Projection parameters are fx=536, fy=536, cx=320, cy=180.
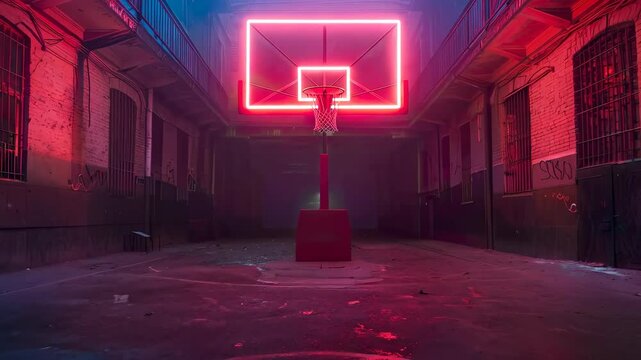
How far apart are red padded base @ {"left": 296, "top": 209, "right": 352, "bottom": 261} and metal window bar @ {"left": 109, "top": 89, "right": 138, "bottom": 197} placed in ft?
16.9

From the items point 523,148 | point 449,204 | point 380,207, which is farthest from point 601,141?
point 380,207

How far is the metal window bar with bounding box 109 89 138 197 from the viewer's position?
42.5 ft

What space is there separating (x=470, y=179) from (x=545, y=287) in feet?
30.5

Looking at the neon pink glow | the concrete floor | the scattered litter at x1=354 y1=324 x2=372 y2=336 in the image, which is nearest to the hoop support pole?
the concrete floor

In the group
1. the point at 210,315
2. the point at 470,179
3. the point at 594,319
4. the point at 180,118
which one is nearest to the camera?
the point at 594,319

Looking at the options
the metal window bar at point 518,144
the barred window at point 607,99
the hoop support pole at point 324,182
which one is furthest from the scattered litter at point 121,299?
the metal window bar at point 518,144

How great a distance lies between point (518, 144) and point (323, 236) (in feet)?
18.5

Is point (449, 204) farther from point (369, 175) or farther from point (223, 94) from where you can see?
point (369, 175)

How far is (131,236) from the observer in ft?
44.9

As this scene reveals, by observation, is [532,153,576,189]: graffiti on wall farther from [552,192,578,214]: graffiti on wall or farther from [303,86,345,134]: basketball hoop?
[303,86,345,134]: basketball hoop

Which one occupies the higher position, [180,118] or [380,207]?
[180,118]

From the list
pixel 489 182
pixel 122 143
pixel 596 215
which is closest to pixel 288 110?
pixel 122 143

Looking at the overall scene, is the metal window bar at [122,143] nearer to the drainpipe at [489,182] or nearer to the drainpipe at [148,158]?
the drainpipe at [148,158]

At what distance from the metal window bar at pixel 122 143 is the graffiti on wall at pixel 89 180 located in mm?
416
